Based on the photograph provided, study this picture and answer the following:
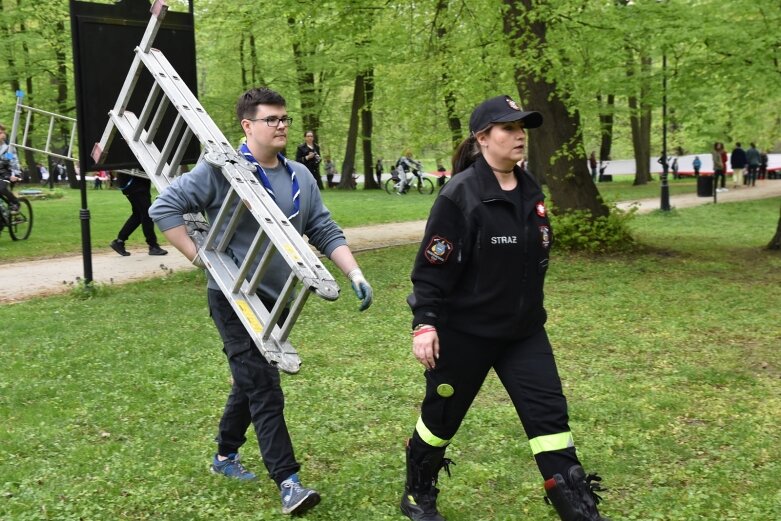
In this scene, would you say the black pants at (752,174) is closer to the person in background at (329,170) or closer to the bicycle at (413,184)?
the bicycle at (413,184)

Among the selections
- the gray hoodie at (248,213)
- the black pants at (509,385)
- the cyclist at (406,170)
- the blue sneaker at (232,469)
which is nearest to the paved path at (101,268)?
the blue sneaker at (232,469)

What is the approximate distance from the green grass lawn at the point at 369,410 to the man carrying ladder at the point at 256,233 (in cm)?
36

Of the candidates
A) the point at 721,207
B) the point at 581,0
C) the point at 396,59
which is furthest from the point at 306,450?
the point at 721,207

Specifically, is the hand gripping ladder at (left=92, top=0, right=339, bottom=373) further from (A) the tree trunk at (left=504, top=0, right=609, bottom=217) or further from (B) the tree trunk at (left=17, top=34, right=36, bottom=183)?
(B) the tree trunk at (left=17, top=34, right=36, bottom=183)

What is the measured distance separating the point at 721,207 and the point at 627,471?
63.4ft

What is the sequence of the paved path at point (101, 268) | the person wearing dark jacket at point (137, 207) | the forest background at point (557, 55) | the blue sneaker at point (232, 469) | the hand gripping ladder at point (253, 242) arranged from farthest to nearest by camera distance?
the person wearing dark jacket at point (137, 207), the forest background at point (557, 55), the paved path at point (101, 268), the blue sneaker at point (232, 469), the hand gripping ladder at point (253, 242)

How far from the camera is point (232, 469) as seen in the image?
4.67 m

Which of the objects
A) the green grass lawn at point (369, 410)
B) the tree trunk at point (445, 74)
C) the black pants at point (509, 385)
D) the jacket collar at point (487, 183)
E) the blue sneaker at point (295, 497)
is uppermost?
the tree trunk at point (445, 74)

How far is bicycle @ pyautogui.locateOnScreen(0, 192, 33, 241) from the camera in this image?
14.3 m

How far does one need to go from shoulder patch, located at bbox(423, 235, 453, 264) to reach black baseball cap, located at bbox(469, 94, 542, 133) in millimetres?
524

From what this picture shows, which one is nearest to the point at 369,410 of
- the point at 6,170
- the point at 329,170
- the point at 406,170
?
the point at 6,170

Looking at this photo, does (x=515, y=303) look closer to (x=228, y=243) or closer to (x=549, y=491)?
(x=549, y=491)

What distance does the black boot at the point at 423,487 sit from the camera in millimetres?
4051

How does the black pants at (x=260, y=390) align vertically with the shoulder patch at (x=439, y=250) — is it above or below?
below
